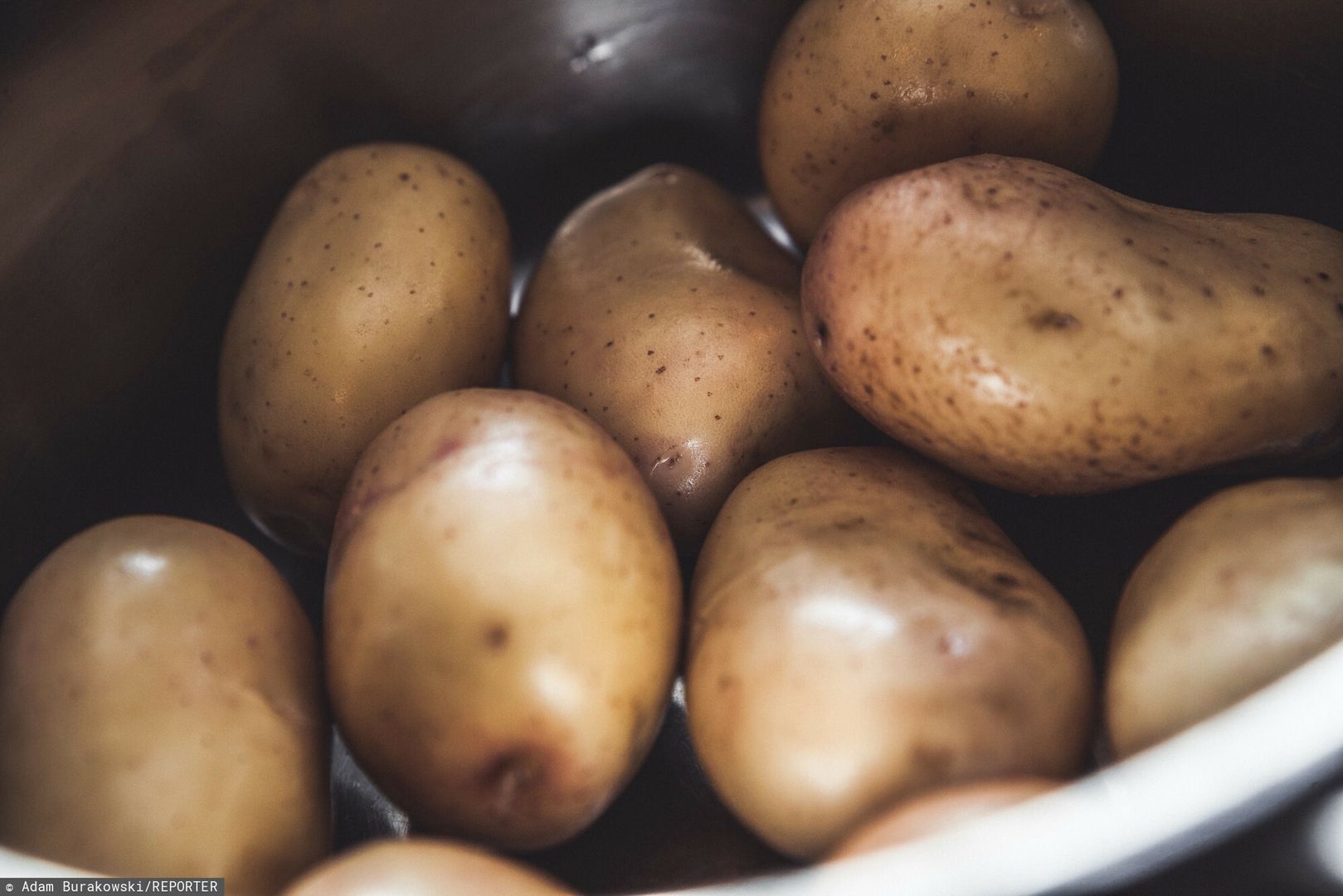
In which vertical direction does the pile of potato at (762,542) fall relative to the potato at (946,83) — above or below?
below

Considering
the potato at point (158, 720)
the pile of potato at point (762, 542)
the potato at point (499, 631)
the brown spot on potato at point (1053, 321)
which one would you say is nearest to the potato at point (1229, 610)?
the pile of potato at point (762, 542)

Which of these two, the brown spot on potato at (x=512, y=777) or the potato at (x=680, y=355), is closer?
the brown spot on potato at (x=512, y=777)

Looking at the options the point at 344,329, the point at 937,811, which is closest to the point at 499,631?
the point at 937,811

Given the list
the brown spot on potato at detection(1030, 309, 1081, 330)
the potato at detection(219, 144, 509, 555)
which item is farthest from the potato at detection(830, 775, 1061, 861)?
the potato at detection(219, 144, 509, 555)

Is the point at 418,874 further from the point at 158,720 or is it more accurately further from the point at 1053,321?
the point at 1053,321

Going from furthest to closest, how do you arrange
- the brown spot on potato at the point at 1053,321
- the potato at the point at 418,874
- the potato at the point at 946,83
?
the potato at the point at 946,83 < the brown spot on potato at the point at 1053,321 < the potato at the point at 418,874

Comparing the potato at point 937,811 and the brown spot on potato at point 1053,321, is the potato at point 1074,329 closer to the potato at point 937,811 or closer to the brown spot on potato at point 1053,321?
the brown spot on potato at point 1053,321

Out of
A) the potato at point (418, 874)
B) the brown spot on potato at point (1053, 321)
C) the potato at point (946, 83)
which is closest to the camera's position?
the potato at point (418, 874)
